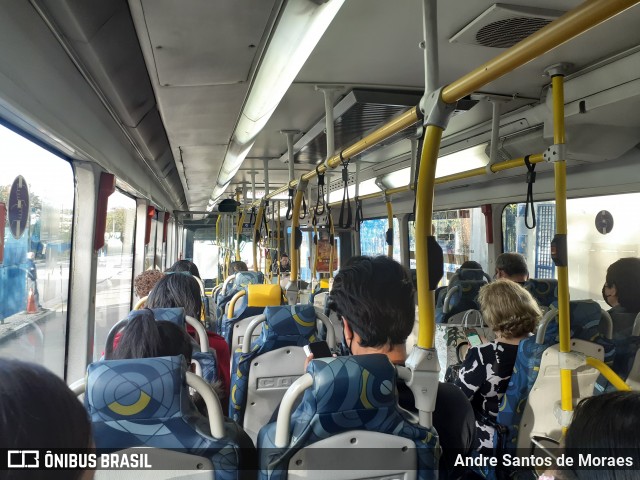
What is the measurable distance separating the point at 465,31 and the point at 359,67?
79 cm

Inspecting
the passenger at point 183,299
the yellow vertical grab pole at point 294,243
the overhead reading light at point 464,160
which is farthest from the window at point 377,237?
the passenger at point 183,299

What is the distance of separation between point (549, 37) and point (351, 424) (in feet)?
3.68

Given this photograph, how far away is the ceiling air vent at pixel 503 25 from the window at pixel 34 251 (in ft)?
7.75

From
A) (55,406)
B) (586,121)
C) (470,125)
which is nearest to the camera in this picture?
(55,406)

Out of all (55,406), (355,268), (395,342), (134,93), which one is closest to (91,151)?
(134,93)

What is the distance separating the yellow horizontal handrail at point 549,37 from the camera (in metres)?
1.08

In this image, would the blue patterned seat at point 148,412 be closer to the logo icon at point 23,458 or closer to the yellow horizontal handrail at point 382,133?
the logo icon at point 23,458

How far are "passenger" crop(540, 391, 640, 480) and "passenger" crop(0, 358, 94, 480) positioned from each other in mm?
943

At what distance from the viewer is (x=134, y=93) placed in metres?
3.62

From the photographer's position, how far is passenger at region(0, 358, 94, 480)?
680 mm

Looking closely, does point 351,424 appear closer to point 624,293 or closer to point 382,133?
point 382,133

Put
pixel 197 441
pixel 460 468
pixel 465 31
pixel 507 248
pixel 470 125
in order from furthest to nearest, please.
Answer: pixel 507 248
pixel 470 125
pixel 465 31
pixel 460 468
pixel 197 441

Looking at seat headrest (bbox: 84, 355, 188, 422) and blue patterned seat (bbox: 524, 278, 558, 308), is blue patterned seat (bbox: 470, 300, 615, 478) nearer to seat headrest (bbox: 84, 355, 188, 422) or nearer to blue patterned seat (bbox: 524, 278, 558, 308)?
seat headrest (bbox: 84, 355, 188, 422)

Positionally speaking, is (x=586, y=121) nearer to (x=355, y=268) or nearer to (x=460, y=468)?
(x=355, y=268)
